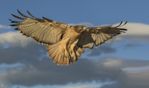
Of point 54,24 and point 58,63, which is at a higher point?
point 54,24

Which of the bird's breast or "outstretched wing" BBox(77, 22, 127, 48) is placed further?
"outstretched wing" BBox(77, 22, 127, 48)

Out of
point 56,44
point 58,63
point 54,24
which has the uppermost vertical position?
point 54,24

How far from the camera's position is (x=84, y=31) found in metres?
16.9

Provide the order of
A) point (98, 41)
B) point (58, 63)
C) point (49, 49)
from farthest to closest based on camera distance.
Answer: point (98, 41) < point (49, 49) < point (58, 63)

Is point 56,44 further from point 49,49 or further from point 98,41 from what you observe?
point 98,41

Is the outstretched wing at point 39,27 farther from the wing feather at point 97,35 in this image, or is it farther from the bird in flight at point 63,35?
the wing feather at point 97,35

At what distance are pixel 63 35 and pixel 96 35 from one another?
1.78 m

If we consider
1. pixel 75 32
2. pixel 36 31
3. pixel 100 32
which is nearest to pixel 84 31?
pixel 75 32

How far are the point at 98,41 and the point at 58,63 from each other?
131 inches

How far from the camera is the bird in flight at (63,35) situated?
1672cm

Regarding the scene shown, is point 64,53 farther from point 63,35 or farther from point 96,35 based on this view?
point 96,35

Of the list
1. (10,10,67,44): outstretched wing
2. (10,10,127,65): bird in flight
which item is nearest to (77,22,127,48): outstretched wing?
(10,10,127,65): bird in flight

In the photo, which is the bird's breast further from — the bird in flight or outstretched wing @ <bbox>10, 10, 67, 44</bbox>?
outstretched wing @ <bbox>10, 10, 67, 44</bbox>

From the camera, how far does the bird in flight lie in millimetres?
16719
